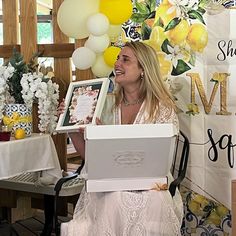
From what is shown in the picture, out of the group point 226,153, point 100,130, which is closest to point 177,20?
point 226,153

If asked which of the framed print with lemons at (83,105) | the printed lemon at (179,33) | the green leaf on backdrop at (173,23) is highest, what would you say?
the green leaf on backdrop at (173,23)

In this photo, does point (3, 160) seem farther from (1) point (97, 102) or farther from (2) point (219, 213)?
(2) point (219, 213)

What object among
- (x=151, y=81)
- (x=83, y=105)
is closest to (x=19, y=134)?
(x=83, y=105)

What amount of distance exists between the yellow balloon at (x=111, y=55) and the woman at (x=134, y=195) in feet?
1.26

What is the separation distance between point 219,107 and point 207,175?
44 cm

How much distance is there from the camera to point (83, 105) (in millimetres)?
2398

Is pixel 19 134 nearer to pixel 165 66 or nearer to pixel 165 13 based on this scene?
pixel 165 66

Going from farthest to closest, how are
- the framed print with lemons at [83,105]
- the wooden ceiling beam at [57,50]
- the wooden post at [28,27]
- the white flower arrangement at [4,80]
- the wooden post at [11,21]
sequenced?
the wooden post at [11,21]
the wooden post at [28,27]
the wooden ceiling beam at [57,50]
the white flower arrangement at [4,80]
the framed print with lemons at [83,105]

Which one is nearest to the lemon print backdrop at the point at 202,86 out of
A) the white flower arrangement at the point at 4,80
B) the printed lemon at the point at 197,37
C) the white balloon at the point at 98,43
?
the printed lemon at the point at 197,37

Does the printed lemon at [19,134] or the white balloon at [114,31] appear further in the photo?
the white balloon at [114,31]

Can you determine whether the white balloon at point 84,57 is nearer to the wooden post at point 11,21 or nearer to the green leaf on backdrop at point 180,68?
the green leaf on backdrop at point 180,68

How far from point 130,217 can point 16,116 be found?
1121mm

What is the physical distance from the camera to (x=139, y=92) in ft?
8.63

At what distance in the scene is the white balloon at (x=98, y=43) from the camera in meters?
2.97
